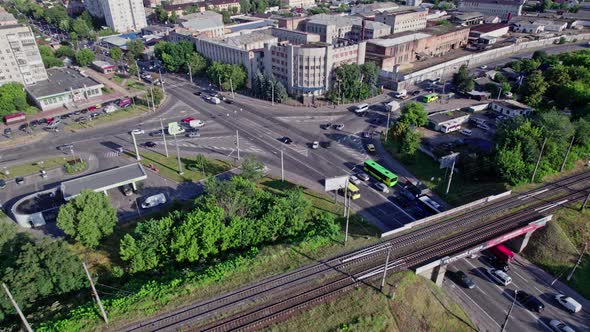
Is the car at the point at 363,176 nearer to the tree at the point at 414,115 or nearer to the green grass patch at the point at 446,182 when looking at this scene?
the green grass patch at the point at 446,182

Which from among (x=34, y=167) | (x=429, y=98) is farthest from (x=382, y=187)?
(x=34, y=167)

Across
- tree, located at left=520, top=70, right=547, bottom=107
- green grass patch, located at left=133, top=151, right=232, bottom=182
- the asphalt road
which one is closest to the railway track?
the asphalt road

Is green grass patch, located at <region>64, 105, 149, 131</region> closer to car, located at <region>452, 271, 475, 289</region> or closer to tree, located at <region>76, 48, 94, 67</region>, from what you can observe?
tree, located at <region>76, 48, 94, 67</region>

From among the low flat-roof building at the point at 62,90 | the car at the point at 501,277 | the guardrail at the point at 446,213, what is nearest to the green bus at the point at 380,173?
the guardrail at the point at 446,213

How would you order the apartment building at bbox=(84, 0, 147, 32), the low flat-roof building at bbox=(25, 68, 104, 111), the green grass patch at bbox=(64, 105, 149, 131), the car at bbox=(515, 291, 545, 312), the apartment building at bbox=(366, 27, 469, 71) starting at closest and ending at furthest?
1. the car at bbox=(515, 291, 545, 312)
2. the green grass patch at bbox=(64, 105, 149, 131)
3. the low flat-roof building at bbox=(25, 68, 104, 111)
4. the apartment building at bbox=(366, 27, 469, 71)
5. the apartment building at bbox=(84, 0, 147, 32)

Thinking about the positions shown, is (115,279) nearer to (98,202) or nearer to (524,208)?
(98,202)

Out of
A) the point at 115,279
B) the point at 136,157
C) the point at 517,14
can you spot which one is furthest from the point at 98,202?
the point at 517,14
